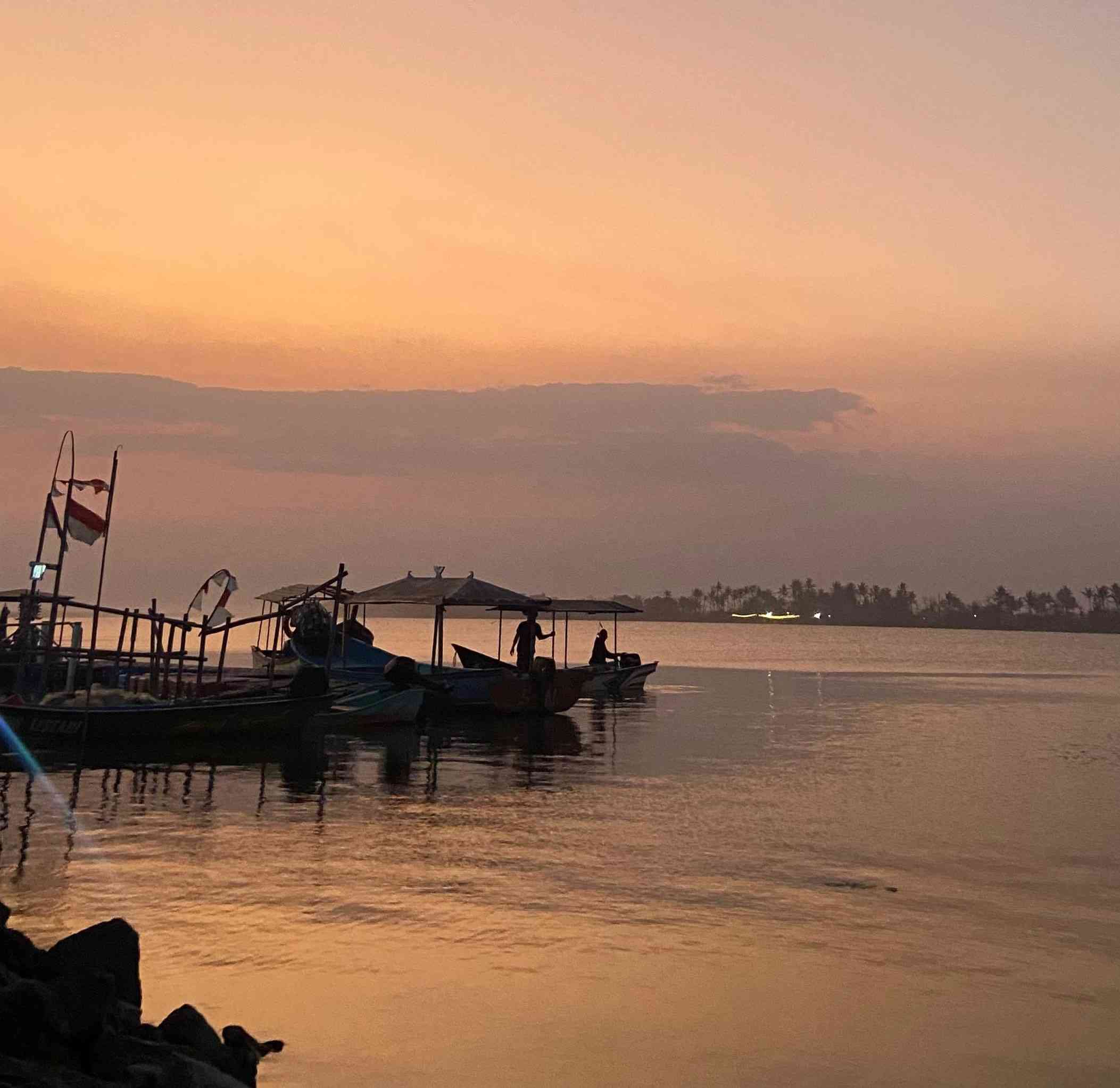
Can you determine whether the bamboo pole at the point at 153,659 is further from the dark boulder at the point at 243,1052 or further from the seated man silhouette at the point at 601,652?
the seated man silhouette at the point at 601,652

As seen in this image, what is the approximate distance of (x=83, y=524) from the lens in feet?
97.6

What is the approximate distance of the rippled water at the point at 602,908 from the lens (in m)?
9.62

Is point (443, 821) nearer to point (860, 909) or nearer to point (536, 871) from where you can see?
point (536, 871)

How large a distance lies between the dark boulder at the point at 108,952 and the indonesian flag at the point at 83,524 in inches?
865

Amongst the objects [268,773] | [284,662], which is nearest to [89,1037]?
[268,773]

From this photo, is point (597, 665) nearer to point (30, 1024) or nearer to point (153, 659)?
point (153, 659)

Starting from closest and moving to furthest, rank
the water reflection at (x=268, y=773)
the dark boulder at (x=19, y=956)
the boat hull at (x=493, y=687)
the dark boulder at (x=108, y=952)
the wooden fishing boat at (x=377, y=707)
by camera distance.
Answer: the dark boulder at (x=19, y=956)
the dark boulder at (x=108, y=952)
the water reflection at (x=268, y=773)
the wooden fishing boat at (x=377, y=707)
the boat hull at (x=493, y=687)

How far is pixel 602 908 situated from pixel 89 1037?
6.86m

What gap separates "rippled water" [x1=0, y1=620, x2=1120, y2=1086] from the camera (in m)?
9.62

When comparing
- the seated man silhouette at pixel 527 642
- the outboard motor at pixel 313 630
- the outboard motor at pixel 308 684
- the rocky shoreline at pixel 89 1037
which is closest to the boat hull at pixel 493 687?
the outboard motor at pixel 313 630

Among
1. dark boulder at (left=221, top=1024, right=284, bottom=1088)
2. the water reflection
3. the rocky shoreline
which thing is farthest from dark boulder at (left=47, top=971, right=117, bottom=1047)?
the water reflection

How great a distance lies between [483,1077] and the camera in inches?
352

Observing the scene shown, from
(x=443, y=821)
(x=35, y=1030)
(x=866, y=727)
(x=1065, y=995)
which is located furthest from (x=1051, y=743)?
(x=35, y=1030)

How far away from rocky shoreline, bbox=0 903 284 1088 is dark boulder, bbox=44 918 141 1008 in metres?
0.02
